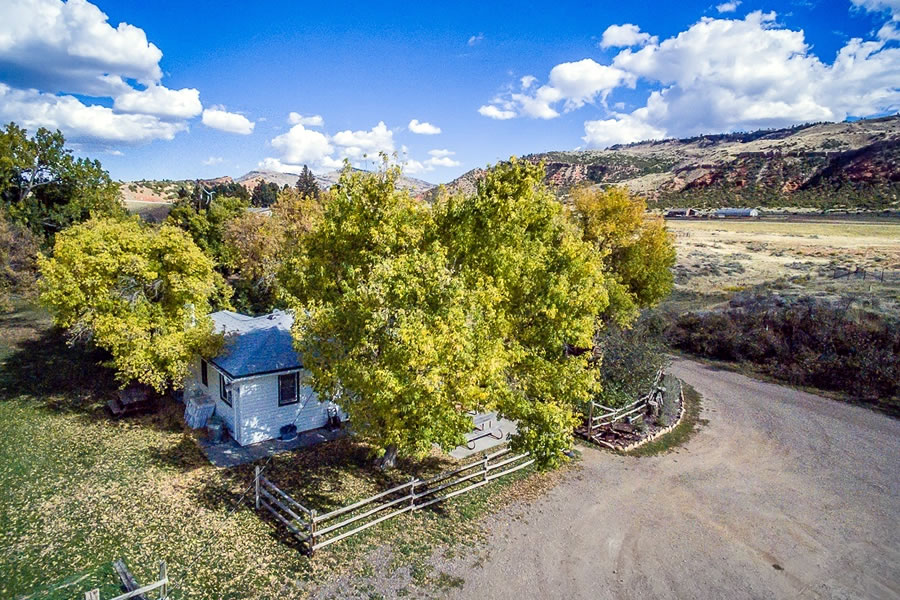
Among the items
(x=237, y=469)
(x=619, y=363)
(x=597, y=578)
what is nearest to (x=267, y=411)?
(x=237, y=469)

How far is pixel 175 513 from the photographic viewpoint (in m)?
13.1

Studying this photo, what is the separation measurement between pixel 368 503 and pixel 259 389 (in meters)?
6.40

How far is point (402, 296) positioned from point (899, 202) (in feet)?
305

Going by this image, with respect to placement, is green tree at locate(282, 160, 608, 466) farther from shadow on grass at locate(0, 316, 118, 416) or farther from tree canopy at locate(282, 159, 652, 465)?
shadow on grass at locate(0, 316, 118, 416)

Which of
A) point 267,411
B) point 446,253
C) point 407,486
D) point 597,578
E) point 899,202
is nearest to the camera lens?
point 597,578

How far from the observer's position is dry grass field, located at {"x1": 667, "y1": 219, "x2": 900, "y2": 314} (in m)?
37.3

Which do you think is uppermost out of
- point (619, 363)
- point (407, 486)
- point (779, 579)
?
point (619, 363)

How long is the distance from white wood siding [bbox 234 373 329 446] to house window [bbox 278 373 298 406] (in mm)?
139

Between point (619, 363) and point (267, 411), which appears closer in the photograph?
point (267, 411)

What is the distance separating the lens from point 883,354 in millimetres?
24609

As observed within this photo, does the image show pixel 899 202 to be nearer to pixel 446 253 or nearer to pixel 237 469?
pixel 446 253

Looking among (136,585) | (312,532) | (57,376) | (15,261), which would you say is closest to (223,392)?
(312,532)

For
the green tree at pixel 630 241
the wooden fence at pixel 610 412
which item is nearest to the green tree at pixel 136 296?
the wooden fence at pixel 610 412

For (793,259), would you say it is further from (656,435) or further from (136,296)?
(136,296)
